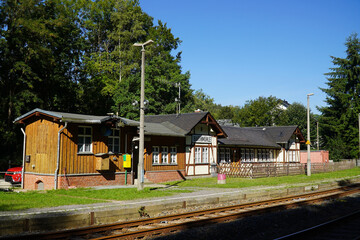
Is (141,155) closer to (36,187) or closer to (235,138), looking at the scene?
(36,187)

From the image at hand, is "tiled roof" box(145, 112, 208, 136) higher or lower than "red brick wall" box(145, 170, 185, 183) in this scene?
higher

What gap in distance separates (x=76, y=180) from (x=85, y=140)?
2.34 meters

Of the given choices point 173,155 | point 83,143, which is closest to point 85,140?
point 83,143

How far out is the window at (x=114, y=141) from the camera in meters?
22.0

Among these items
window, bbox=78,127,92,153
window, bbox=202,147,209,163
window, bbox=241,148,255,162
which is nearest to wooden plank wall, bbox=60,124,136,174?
window, bbox=78,127,92,153

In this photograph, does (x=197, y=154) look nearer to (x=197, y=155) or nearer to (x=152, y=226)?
(x=197, y=155)

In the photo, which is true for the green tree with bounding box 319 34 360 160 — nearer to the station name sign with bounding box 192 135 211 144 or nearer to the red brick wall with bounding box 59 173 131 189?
the station name sign with bounding box 192 135 211 144

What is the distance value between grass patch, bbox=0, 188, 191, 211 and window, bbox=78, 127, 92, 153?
8.28ft

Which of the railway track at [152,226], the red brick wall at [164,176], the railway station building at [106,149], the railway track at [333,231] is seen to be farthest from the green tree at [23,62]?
the railway track at [333,231]

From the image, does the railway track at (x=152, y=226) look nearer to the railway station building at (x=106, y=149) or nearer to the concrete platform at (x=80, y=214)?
the concrete platform at (x=80, y=214)

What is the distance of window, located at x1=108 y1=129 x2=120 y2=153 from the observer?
72.3 feet

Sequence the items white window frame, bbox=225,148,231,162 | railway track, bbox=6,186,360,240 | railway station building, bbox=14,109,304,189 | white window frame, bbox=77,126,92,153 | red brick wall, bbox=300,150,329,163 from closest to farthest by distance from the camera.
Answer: railway track, bbox=6,186,360,240, railway station building, bbox=14,109,304,189, white window frame, bbox=77,126,92,153, white window frame, bbox=225,148,231,162, red brick wall, bbox=300,150,329,163

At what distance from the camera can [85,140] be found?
20656mm

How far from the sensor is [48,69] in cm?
3662
